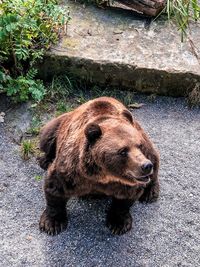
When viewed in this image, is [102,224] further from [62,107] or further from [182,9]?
[182,9]

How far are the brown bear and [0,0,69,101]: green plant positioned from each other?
0.99 meters

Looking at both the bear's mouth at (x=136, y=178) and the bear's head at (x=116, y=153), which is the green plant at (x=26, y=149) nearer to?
the bear's head at (x=116, y=153)

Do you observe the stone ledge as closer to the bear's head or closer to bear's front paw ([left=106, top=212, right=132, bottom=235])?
bear's front paw ([left=106, top=212, right=132, bottom=235])

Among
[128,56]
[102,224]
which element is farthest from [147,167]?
[128,56]

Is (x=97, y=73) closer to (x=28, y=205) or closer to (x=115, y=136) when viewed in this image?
(x=28, y=205)

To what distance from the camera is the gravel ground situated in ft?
15.3

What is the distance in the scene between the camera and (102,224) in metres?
4.89

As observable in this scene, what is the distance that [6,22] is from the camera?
5516mm

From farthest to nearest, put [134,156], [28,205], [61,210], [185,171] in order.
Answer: [185,171] → [28,205] → [61,210] → [134,156]

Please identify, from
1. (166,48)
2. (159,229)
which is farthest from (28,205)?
(166,48)

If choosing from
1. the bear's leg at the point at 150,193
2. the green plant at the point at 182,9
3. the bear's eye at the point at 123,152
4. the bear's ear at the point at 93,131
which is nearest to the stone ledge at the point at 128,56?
the green plant at the point at 182,9

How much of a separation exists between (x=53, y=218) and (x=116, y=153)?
1.18 m

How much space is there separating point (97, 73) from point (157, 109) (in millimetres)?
783

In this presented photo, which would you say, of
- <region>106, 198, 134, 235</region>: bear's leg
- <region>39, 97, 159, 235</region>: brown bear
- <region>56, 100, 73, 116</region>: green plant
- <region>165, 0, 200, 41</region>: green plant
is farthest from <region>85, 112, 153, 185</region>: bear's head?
<region>56, 100, 73, 116</region>: green plant
